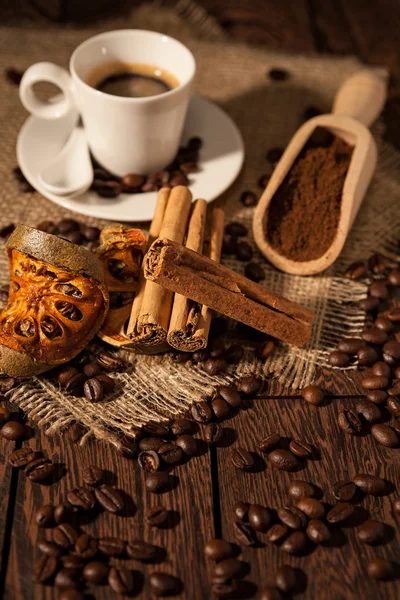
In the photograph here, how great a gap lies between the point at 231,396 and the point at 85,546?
443mm

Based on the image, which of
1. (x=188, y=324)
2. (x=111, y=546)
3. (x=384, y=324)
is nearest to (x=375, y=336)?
(x=384, y=324)

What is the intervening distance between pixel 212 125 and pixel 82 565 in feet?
4.40

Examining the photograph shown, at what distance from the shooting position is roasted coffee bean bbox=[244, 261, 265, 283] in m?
1.67

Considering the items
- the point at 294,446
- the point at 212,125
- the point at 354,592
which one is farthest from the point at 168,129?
the point at 354,592

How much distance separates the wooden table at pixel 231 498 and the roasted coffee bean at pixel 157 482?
18mm

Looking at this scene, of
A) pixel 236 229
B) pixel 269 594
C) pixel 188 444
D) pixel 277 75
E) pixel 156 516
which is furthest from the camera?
pixel 277 75

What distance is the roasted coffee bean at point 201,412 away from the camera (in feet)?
4.56

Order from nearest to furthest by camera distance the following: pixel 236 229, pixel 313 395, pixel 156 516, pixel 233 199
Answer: pixel 156 516, pixel 313 395, pixel 236 229, pixel 233 199

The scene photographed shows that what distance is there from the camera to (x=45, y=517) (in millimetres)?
1209

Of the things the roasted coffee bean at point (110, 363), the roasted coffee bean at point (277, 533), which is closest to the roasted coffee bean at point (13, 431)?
the roasted coffee bean at point (110, 363)

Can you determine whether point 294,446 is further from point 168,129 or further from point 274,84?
point 274,84

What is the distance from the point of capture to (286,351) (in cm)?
155

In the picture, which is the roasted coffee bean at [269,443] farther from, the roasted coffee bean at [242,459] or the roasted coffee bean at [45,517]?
the roasted coffee bean at [45,517]

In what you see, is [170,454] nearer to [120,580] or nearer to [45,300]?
[120,580]
